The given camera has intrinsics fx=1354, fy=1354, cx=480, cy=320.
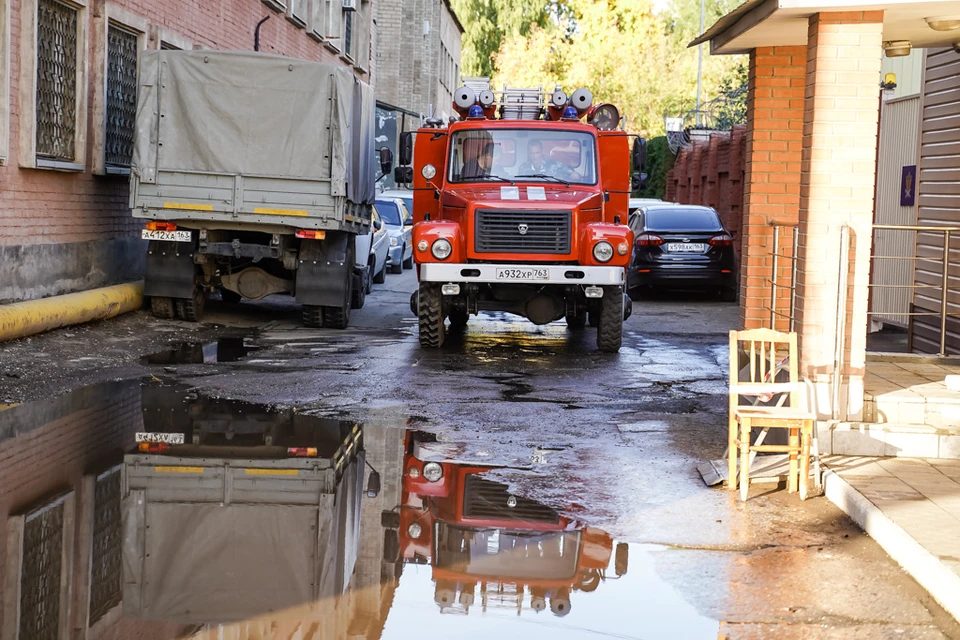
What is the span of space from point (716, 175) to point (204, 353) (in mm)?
22691

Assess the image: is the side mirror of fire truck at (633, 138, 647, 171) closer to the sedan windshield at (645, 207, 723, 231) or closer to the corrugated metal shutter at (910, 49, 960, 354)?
the corrugated metal shutter at (910, 49, 960, 354)

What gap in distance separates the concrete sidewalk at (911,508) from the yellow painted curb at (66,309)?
26.3 ft

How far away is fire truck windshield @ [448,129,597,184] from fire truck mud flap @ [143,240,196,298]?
3.20 meters

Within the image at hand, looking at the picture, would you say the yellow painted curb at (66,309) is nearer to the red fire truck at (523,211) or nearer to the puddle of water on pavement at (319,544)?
the red fire truck at (523,211)

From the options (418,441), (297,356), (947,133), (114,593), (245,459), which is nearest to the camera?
(114,593)

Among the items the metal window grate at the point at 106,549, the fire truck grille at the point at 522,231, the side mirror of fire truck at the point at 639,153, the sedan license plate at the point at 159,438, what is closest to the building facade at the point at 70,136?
the fire truck grille at the point at 522,231

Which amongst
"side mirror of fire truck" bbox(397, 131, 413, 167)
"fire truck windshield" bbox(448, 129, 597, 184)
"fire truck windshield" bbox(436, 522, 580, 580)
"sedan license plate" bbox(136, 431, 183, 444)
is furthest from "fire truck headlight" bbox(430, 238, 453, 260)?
"fire truck windshield" bbox(436, 522, 580, 580)

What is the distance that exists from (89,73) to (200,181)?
9.35ft

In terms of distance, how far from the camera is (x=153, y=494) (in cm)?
673

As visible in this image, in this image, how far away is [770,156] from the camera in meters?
10.3

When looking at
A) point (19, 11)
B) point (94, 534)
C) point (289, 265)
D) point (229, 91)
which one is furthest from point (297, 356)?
point (94, 534)

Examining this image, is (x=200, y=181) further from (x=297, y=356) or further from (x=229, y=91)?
(x=297, y=356)

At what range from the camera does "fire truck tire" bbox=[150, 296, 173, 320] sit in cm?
1578

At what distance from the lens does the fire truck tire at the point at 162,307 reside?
15.8m
